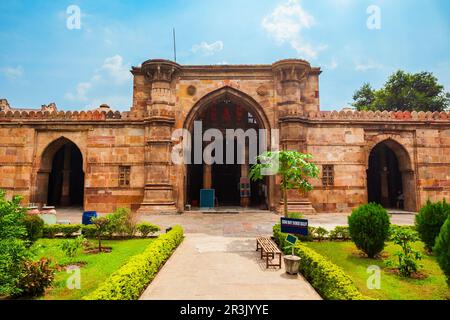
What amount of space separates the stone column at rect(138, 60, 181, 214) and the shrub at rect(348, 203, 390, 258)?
36.9 feet

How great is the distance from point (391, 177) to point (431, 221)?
1511 cm

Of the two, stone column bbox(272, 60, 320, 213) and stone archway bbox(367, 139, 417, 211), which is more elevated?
stone column bbox(272, 60, 320, 213)

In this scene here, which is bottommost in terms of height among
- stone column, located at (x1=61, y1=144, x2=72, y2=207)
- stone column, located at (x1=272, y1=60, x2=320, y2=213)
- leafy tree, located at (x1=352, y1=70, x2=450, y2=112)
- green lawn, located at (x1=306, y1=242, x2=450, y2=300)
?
green lawn, located at (x1=306, y1=242, x2=450, y2=300)

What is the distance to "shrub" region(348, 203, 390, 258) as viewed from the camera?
8219mm

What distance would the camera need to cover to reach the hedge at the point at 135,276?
184 inches

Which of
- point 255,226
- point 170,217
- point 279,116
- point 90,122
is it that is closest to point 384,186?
point 279,116

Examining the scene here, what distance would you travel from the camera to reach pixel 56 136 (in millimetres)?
18016

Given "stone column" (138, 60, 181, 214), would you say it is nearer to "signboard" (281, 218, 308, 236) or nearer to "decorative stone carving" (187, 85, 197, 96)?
"decorative stone carving" (187, 85, 197, 96)

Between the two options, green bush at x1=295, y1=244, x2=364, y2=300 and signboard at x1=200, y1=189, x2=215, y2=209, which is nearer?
green bush at x1=295, y1=244, x2=364, y2=300

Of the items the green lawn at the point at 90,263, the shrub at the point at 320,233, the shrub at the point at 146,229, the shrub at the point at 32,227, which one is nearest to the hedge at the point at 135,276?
the green lawn at the point at 90,263

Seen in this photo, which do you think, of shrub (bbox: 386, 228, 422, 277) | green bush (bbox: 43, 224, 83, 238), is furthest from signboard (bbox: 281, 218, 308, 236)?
green bush (bbox: 43, 224, 83, 238)

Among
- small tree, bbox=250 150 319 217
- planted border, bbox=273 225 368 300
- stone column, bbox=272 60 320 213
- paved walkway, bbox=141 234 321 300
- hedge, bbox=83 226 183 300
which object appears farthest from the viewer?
stone column, bbox=272 60 320 213

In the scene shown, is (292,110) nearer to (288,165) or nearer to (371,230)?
(288,165)

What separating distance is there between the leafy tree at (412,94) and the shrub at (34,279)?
117ft
